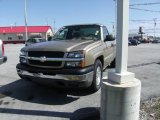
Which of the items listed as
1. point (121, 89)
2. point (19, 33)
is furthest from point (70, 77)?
point (19, 33)

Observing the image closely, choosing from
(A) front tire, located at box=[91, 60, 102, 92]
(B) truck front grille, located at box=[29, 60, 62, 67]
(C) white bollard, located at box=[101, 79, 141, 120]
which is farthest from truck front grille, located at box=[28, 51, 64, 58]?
(C) white bollard, located at box=[101, 79, 141, 120]

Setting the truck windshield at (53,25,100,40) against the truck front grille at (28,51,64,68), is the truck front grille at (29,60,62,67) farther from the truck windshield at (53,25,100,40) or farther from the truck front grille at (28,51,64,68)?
the truck windshield at (53,25,100,40)

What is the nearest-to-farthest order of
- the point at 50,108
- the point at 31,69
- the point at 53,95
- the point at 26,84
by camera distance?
the point at 50,108 → the point at 31,69 → the point at 53,95 → the point at 26,84

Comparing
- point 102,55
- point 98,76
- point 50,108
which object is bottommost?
point 50,108

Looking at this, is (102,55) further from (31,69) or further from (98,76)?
(31,69)

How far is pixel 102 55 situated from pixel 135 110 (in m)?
2.85

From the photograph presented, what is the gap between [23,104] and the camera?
17.9 ft

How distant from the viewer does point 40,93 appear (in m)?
6.24

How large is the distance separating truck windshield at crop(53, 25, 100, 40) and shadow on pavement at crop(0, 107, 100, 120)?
2.48 metres

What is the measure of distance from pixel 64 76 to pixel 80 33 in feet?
7.38

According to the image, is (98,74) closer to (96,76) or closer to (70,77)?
(96,76)

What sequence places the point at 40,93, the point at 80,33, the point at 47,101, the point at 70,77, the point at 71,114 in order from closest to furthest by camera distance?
the point at 71,114 → the point at 70,77 → the point at 47,101 → the point at 40,93 → the point at 80,33

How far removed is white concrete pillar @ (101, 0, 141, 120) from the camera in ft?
12.7

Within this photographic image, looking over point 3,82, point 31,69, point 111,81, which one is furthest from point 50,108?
point 3,82
